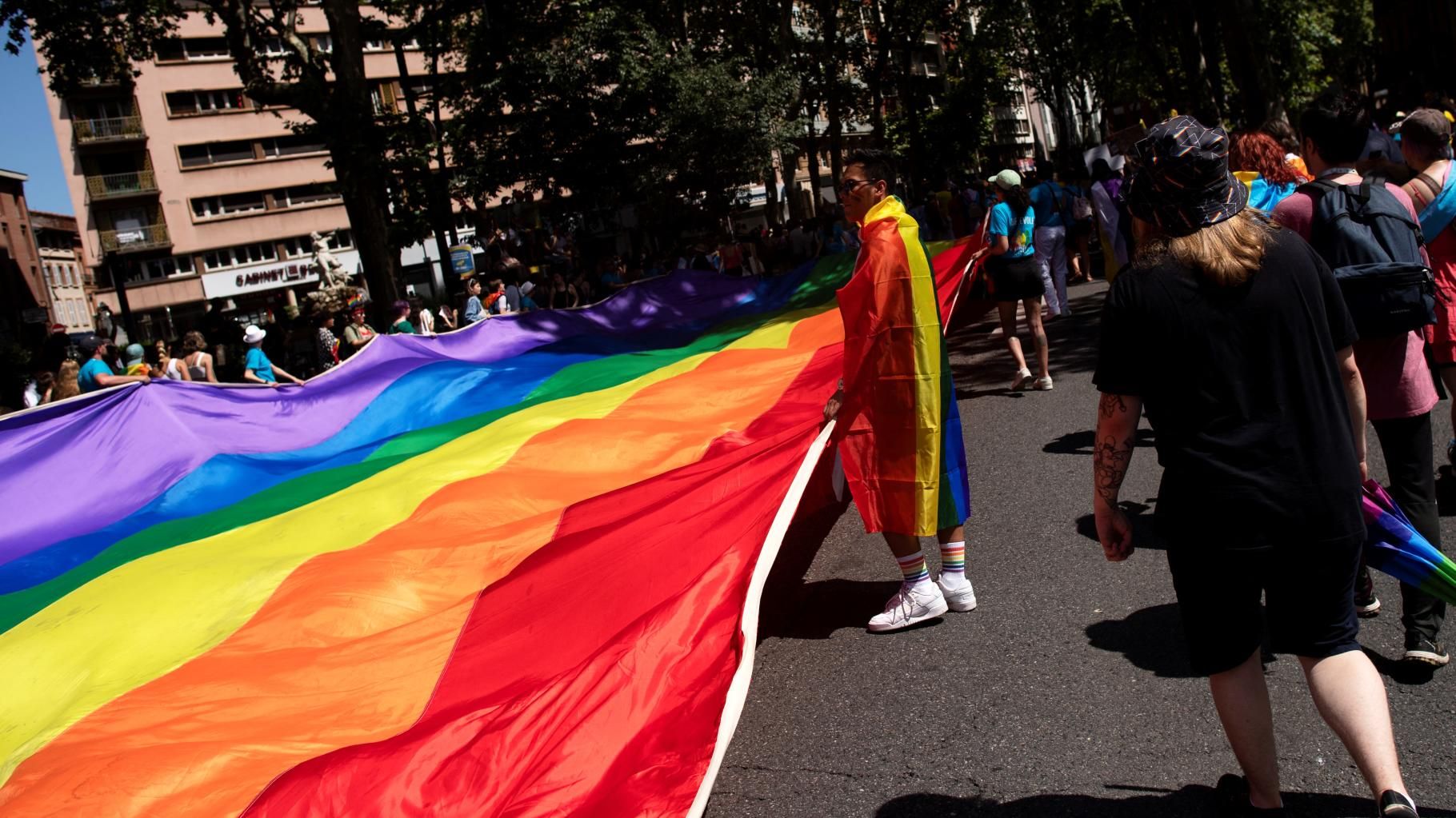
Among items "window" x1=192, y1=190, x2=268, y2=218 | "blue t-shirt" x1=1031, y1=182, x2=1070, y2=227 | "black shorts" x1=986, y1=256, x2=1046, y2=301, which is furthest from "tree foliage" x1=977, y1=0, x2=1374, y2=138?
"window" x1=192, y1=190, x2=268, y2=218

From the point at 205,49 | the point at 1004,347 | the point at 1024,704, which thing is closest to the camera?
the point at 1024,704

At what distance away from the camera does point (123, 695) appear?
4199mm

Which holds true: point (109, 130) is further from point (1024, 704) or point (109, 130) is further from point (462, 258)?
→ point (1024, 704)

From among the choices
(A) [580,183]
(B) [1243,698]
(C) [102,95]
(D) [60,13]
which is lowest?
(B) [1243,698]

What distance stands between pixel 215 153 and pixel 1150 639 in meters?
66.1

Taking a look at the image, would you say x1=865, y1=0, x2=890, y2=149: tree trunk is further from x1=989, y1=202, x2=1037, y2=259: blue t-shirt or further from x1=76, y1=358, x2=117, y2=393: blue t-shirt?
x1=76, y1=358, x2=117, y2=393: blue t-shirt

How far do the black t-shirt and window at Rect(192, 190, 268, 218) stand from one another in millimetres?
66110

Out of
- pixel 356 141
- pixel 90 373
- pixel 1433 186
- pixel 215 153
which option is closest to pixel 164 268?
pixel 215 153

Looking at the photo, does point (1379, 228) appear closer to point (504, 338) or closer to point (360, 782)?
point (360, 782)

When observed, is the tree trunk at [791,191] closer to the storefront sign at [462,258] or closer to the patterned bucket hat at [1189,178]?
the storefront sign at [462,258]

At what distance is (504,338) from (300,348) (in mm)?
10885

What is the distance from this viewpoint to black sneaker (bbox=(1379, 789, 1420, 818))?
267cm

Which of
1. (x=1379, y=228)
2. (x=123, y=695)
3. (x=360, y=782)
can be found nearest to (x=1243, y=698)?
(x=1379, y=228)

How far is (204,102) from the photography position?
61.9m
